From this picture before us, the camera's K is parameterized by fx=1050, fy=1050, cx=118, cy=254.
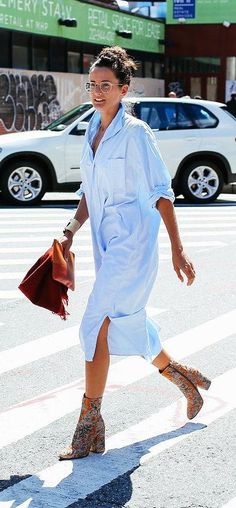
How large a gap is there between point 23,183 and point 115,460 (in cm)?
1204

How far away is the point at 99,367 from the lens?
189 inches

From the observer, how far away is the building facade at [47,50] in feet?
77.5

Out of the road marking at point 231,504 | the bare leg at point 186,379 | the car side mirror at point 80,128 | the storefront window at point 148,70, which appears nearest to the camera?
the road marking at point 231,504

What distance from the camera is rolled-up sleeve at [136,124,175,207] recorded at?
15.6 ft

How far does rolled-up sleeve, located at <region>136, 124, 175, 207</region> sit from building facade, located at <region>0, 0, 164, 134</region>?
18619mm

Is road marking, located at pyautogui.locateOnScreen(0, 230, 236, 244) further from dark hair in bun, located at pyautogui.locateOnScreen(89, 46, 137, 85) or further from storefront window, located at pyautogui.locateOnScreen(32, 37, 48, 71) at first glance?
storefront window, located at pyautogui.locateOnScreen(32, 37, 48, 71)

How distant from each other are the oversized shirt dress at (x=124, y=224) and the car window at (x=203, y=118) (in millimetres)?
12682

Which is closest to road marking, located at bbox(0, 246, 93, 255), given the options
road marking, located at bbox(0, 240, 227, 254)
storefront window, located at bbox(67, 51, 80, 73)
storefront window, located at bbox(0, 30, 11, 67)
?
road marking, located at bbox(0, 240, 227, 254)

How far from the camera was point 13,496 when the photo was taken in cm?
440

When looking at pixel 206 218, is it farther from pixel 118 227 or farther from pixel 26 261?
pixel 118 227

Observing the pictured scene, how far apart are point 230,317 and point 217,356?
131 centimetres

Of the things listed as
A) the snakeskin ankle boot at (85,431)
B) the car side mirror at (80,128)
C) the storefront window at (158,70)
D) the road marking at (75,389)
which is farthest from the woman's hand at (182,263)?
the storefront window at (158,70)

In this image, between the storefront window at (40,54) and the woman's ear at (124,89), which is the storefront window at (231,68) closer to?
the storefront window at (40,54)

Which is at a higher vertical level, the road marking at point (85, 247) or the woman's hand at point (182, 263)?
the woman's hand at point (182, 263)
